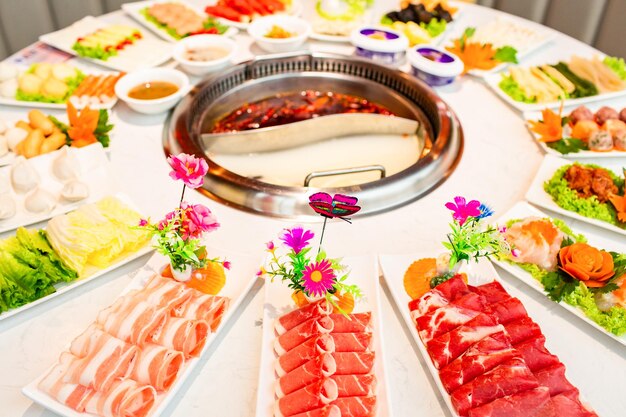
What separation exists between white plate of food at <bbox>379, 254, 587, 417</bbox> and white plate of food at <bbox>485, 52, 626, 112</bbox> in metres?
1.53

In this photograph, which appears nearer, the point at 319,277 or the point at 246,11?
the point at 319,277

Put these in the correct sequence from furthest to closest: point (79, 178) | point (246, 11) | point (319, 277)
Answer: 1. point (246, 11)
2. point (79, 178)
3. point (319, 277)

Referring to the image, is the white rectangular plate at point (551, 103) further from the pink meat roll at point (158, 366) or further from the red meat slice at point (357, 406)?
the pink meat roll at point (158, 366)

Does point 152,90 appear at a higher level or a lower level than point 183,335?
higher

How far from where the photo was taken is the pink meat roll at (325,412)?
1.59 m

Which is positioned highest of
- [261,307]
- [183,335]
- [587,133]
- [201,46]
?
[201,46]

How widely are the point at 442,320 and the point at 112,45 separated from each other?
280 centimetres

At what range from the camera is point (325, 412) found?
62.9 inches

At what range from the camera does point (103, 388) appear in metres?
1.64

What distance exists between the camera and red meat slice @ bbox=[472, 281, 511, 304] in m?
1.98

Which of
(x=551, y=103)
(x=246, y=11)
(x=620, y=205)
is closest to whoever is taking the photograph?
(x=620, y=205)

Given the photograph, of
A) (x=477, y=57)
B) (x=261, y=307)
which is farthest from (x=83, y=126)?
(x=477, y=57)

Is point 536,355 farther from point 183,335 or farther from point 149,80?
A: point 149,80

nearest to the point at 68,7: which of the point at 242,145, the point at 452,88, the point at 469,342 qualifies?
the point at 242,145
